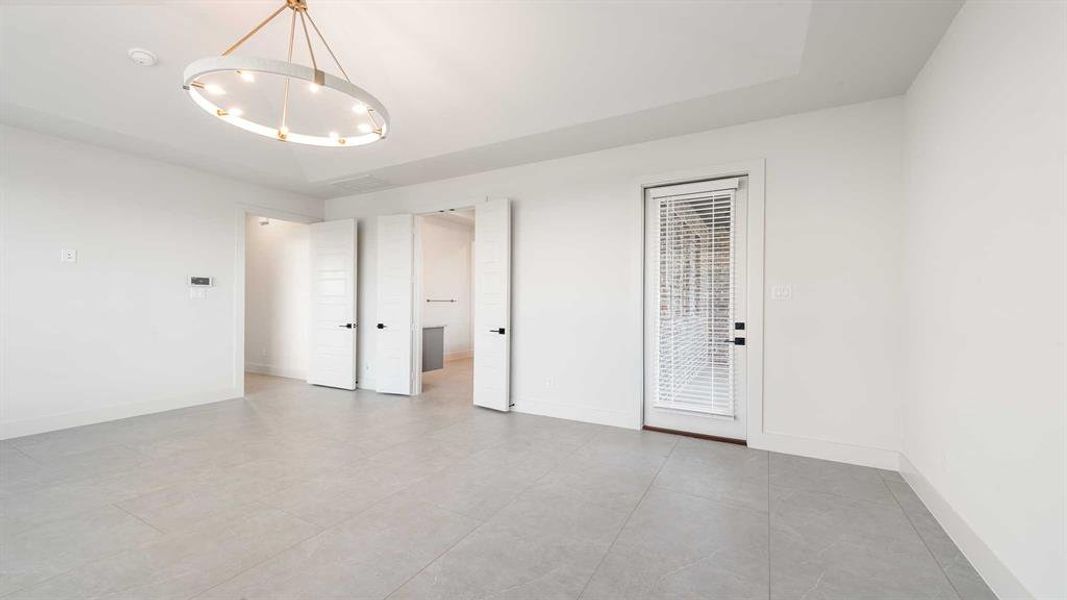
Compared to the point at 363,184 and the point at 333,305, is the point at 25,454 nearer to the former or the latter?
the point at 333,305

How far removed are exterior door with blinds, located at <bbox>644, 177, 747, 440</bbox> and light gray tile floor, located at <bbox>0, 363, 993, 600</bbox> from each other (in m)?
0.35

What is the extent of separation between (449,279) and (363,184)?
3.45 meters

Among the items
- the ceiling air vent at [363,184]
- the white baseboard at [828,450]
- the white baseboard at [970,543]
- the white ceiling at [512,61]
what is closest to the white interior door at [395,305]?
the ceiling air vent at [363,184]

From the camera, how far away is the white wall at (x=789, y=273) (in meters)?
3.18

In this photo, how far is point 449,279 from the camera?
8828 millimetres

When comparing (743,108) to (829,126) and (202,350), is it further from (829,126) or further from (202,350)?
(202,350)

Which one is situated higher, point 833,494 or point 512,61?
point 512,61

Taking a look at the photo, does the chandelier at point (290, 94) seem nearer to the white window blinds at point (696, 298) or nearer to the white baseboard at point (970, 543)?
the white window blinds at point (696, 298)

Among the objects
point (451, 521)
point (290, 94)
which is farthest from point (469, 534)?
point (290, 94)

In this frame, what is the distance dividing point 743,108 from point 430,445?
3.83 metres

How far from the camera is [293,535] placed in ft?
7.31

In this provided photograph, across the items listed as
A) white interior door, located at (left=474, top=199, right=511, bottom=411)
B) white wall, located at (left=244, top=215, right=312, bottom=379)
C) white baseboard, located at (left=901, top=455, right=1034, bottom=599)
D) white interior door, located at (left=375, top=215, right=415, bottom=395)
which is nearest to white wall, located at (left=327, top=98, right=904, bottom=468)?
white interior door, located at (left=474, top=199, right=511, bottom=411)

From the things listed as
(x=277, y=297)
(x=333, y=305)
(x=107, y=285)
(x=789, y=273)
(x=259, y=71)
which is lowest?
(x=333, y=305)

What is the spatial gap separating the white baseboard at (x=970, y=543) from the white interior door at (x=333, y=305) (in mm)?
5965
